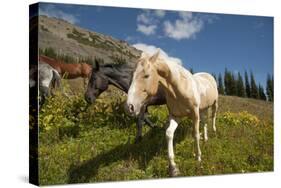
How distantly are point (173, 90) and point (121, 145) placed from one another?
1161 mm

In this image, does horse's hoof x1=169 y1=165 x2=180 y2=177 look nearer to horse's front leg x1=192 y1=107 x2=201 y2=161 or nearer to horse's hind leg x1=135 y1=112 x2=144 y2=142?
horse's front leg x1=192 y1=107 x2=201 y2=161

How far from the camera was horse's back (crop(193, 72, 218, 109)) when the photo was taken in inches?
415

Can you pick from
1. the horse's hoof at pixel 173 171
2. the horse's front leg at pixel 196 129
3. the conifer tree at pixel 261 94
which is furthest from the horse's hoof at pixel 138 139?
the conifer tree at pixel 261 94

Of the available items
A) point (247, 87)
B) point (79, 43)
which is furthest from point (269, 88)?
point (79, 43)

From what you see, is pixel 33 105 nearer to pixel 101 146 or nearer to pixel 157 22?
pixel 101 146

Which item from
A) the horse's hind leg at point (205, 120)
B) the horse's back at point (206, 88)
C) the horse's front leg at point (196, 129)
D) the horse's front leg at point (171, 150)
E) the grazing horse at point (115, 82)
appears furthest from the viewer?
the horse's hind leg at point (205, 120)

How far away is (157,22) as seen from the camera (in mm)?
10320

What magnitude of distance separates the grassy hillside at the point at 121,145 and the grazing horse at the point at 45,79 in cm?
16

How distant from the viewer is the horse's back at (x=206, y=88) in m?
10.5

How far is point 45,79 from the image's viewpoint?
367 inches

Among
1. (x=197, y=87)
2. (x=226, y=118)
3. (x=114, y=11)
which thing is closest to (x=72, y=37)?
(x=114, y=11)

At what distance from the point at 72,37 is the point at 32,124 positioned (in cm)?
143

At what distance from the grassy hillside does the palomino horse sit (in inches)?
6.5

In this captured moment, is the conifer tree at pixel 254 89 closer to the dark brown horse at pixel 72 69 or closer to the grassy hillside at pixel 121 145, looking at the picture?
the grassy hillside at pixel 121 145
